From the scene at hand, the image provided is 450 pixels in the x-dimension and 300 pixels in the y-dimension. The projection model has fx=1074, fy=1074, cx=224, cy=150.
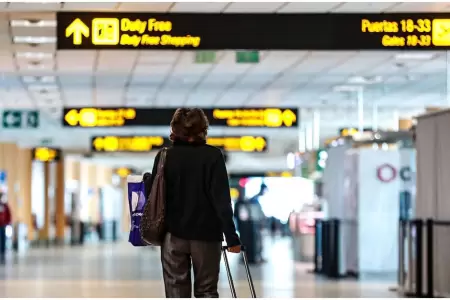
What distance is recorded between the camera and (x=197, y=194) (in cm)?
662

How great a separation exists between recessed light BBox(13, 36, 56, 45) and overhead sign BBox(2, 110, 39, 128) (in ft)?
29.6

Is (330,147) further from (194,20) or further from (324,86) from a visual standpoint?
(194,20)

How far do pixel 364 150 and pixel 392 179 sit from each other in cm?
76

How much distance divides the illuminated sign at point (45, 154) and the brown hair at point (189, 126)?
29657 millimetres

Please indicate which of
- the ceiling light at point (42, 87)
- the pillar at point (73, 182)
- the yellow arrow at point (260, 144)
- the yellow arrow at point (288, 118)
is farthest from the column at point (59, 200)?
the yellow arrow at point (288, 118)

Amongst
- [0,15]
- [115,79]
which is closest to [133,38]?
[0,15]

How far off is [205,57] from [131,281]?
3890 millimetres

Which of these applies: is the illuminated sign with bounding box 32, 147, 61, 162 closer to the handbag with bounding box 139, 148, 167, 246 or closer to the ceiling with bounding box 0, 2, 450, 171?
the ceiling with bounding box 0, 2, 450, 171

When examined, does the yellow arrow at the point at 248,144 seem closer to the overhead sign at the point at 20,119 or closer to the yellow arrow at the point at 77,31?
the overhead sign at the point at 20,119

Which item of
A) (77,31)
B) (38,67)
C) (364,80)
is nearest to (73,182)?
(364,80)

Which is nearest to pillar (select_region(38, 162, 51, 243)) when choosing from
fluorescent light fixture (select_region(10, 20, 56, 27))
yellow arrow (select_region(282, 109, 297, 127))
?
yellow arrow (select_region(282, 109, 297, 127))

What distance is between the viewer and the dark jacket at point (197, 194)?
6562mm

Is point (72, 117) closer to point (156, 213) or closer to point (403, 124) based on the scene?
point (403, 124)

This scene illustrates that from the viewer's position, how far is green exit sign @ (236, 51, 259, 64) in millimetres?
16609
